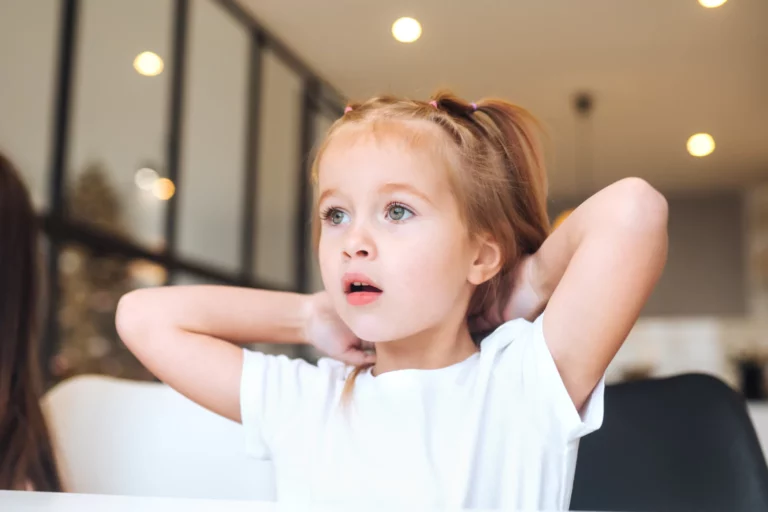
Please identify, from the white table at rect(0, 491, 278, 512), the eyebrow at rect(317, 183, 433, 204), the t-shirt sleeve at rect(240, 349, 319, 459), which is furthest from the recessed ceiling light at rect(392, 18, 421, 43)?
the white table at rect(0, 491, 278, 512)

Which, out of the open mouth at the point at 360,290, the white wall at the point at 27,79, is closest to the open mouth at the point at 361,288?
the open mouth at the point at 360,290

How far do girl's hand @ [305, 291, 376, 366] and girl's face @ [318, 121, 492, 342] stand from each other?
0.07 metres

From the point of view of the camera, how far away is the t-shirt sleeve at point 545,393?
508 millimetres

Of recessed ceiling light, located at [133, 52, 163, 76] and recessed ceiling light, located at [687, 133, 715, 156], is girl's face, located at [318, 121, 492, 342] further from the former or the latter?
recessed ceiling light, located at [133, 52, 163, 76]

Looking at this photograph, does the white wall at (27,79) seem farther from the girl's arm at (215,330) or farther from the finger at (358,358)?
the finger at (358,358)

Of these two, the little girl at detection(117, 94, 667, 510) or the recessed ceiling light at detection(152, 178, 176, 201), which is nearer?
the little girl at detection(117, 94, 667, 510)

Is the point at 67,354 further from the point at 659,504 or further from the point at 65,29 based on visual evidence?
the point at 659,504

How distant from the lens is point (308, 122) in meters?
0.72

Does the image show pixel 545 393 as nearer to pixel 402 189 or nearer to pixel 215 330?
pixel 402 189

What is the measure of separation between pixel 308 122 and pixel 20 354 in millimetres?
467

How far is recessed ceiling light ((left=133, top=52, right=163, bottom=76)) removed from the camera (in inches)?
38.8

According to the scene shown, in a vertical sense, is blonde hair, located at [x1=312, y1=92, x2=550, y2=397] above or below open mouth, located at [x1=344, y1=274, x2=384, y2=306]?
above

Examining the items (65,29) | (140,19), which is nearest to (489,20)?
(140,19)

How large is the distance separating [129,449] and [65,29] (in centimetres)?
72
